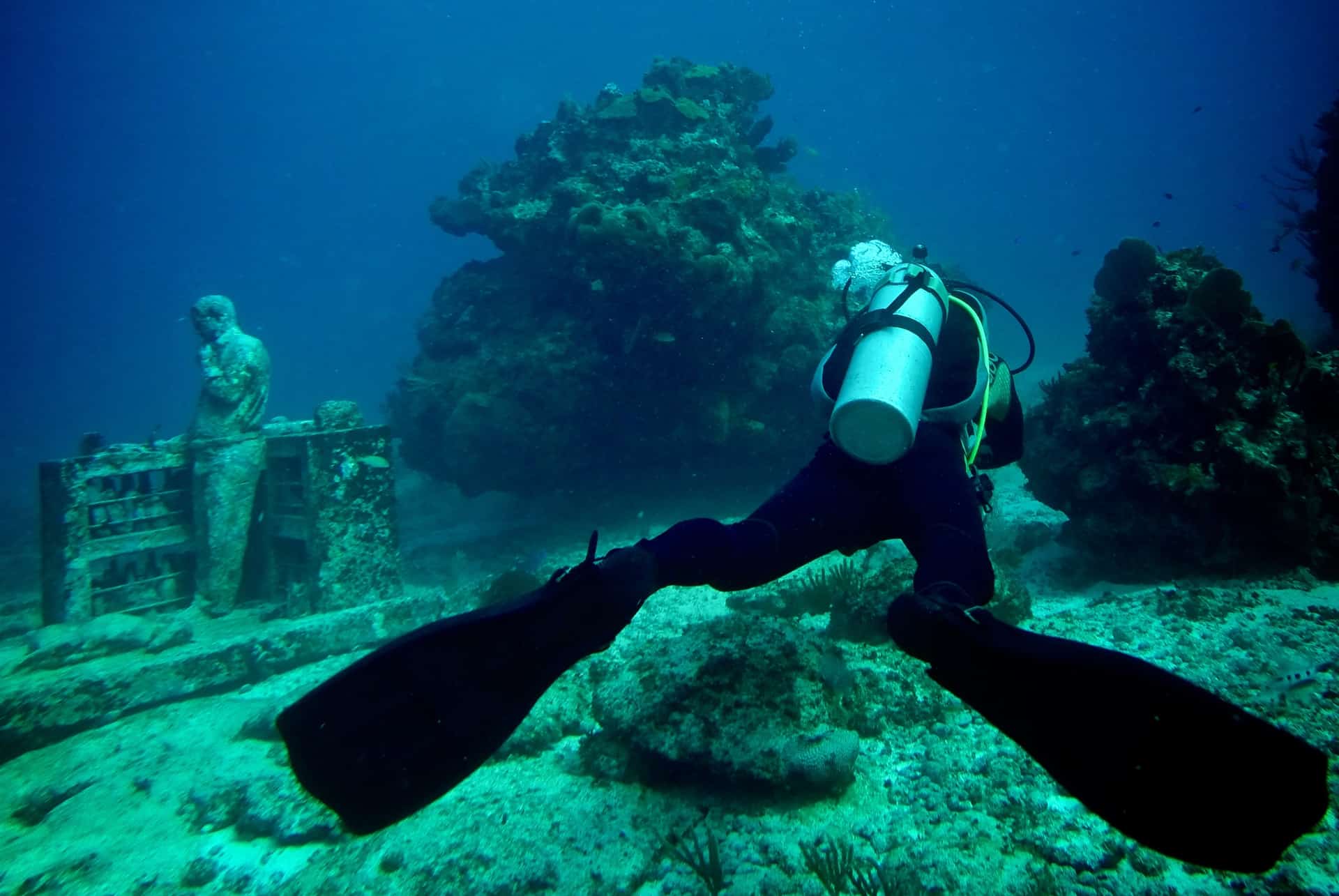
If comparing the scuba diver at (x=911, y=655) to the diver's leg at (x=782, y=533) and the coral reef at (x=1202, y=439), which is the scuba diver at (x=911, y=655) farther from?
the coral reef at (x=1202, y=439)

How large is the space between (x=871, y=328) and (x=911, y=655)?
5.84ft

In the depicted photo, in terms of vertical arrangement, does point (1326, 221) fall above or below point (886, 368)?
above

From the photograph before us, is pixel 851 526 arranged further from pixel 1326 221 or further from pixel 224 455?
pixel 1326 221

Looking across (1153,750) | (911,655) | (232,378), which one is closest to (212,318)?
(232,378)

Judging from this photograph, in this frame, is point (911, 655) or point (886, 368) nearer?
point (911, 655)

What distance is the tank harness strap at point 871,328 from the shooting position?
323 centimetres

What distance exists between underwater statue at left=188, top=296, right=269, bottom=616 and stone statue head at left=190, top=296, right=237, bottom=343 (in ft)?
0.06

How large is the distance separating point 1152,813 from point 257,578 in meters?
10.5

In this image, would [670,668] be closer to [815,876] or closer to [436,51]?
[815,876]

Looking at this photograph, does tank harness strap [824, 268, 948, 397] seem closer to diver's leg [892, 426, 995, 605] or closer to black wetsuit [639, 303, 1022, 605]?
black wetsuit [639, 303, 1022, 605]

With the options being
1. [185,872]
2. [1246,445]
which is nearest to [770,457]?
[1246,445]

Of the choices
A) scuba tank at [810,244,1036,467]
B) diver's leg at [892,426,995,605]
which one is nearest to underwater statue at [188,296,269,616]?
scuba tank at [810,244,1036,467]

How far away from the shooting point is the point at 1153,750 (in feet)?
5.97

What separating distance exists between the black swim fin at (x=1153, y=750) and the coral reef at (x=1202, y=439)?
5073mm
